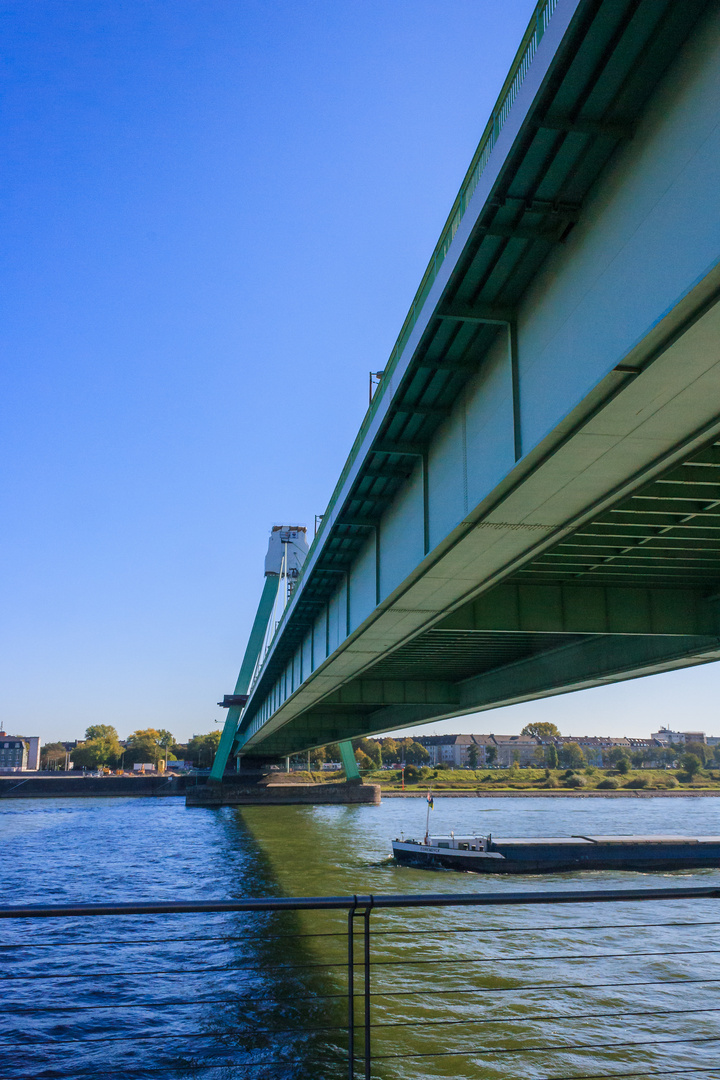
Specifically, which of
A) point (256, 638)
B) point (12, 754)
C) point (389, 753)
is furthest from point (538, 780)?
point (12, 754)

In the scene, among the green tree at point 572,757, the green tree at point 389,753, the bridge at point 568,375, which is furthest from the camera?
the green tree at point 389,753

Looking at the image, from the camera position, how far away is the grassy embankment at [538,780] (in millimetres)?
118062

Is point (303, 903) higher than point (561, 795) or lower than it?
higher

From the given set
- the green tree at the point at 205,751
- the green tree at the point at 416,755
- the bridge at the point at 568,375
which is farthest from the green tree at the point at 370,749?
the bridge at the point at 568,375

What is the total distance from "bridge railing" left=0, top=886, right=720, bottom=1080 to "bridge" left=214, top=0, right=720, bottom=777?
440 centimetres

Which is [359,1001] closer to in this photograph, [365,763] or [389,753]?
[365,763]

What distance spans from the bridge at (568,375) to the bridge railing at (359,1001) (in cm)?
440

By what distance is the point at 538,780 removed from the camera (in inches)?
5182

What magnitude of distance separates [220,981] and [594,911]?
Result: 456 inches

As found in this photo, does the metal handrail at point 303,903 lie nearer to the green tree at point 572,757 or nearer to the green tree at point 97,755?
the green tree at point 97,755

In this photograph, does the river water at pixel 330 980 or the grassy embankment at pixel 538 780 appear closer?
the river water at pixel 330 980

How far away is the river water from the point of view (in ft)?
37.1

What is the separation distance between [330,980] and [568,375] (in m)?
13.8

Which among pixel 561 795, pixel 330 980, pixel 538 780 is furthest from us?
pixel 538 780
